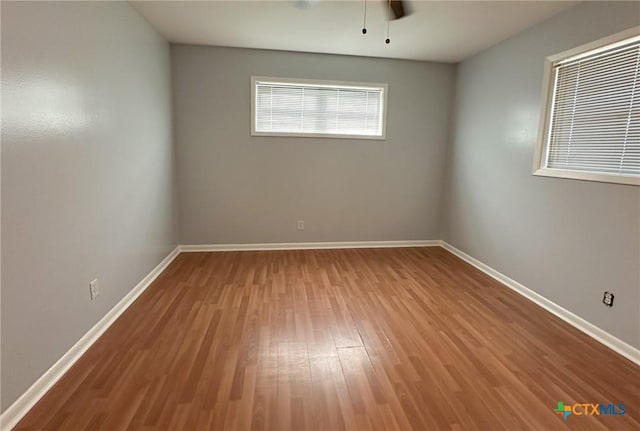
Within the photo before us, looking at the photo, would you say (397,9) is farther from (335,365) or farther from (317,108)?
(335,365)

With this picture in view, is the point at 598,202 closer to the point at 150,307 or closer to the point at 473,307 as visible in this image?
the point at 473,307

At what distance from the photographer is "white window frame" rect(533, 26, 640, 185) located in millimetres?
2229

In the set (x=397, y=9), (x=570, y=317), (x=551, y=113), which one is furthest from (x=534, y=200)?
(x=397, y=9)

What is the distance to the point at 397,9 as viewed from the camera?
2.69m

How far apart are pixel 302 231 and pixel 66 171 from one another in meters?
2.85

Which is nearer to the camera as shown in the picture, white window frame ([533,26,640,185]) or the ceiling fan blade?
white window frame ([533,26,640,185])

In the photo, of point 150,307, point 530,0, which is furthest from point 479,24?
point 150,307

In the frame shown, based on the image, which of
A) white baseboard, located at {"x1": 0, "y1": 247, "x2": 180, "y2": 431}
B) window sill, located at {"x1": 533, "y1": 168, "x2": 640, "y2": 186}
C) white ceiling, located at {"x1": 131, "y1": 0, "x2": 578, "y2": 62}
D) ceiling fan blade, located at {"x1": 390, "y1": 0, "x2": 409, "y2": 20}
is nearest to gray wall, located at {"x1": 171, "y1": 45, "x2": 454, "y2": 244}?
white ceiling, located at {"x1": 131, "y1": 0, "x2": 578, "y2": 62}

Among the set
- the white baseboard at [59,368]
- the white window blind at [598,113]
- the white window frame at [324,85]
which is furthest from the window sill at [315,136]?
the white baseboard at [59,368]

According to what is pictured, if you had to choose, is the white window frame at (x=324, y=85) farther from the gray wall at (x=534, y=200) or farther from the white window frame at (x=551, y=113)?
the white window frame at (x=551, y=113)

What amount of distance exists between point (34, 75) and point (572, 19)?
3755 mm

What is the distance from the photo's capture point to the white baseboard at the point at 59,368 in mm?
1510

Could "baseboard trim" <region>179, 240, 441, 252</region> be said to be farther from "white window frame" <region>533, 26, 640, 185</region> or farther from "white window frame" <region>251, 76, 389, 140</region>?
"white window frame" <region>533, 26, 640, 185</region>

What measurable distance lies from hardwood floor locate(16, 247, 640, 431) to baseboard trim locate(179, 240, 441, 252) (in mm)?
1037
